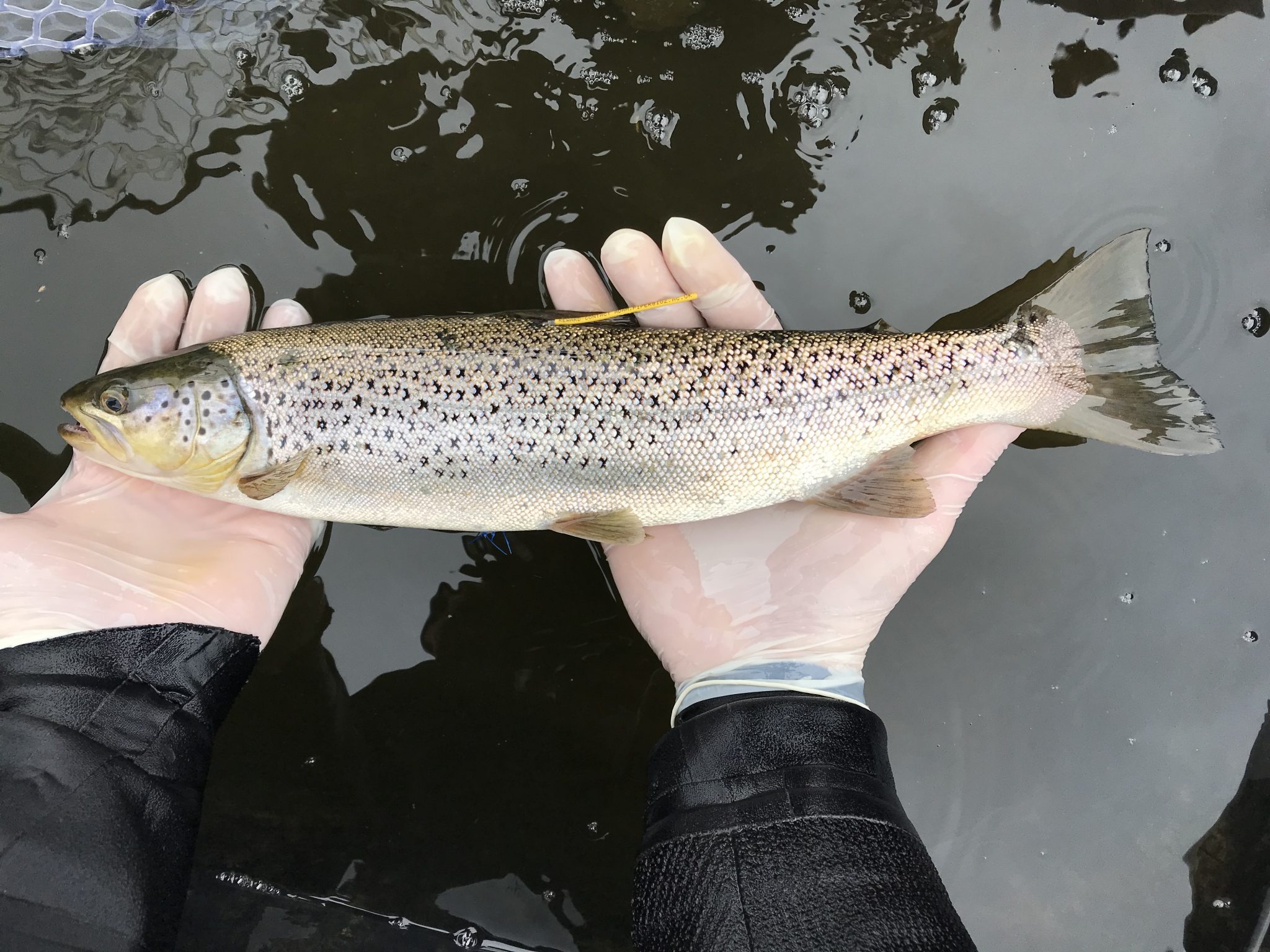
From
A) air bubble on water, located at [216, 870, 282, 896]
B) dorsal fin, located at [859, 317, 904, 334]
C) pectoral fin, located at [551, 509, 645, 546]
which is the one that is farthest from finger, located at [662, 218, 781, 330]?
air bubble on water, located at [216, 870, 282, 896]

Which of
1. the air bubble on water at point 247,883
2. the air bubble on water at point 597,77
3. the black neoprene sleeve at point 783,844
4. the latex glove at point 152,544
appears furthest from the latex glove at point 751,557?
the air bubble on water at point 247,883

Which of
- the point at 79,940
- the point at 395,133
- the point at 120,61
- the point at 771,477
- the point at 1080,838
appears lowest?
the point at 1080,838

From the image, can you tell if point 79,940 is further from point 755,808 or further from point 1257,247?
point 1257,247

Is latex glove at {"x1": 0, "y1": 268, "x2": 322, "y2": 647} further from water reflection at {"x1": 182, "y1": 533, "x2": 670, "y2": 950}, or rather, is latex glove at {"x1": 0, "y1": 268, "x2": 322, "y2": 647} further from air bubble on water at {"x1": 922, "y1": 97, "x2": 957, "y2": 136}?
air bubble on water at {"x1": 922, "y1": 97, "x2": 957, "y2": 136}

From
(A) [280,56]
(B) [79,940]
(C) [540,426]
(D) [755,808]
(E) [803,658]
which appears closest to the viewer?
(B) [79,940]

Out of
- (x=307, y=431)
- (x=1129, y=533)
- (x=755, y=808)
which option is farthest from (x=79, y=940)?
(x=1129, y=533)

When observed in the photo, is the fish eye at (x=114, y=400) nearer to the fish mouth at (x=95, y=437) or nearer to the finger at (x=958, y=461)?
the fish mouth at (x=95, y=437)

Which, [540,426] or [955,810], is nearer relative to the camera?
[540,426]

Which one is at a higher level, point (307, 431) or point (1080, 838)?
point (307, 431)
